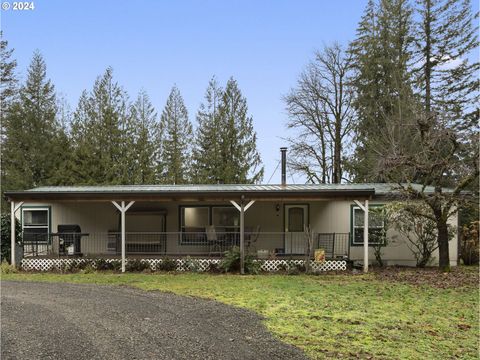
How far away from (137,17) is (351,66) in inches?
666

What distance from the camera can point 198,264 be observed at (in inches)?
546

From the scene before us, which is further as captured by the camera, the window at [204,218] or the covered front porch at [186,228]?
the window at [204,218]

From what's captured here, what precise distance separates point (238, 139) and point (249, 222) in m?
12.5

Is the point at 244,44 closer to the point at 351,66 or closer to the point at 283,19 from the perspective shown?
the point at 283,19

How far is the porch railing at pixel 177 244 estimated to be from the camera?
592 inches

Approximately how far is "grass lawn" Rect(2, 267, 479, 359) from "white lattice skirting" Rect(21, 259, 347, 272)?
0.81 metres

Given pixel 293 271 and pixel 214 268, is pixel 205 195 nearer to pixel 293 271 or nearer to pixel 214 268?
pixel 214 268

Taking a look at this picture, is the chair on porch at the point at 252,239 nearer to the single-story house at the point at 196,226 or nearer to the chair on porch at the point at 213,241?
the single-story house at the point at 196,226

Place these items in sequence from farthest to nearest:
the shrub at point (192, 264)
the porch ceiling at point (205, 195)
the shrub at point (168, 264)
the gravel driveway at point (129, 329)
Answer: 1. the shrub at point (168, 264)
2. the shrub at point (192, 264)
3. the porch ceiling at point (205, 195)
4. the gravel driveway at point (129, 329)

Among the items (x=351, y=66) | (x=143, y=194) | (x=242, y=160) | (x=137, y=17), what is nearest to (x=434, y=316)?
(x=143, y=194)

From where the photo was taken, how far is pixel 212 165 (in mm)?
27875

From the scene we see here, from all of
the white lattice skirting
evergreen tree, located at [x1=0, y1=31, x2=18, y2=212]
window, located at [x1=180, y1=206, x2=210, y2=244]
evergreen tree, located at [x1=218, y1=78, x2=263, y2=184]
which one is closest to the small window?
the white lattice skirting

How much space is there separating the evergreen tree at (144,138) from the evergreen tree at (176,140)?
66 cm

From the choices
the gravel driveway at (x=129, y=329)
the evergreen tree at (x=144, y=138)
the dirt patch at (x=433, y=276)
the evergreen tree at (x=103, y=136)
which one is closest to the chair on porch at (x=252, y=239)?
the dirt patch at (x=433, y=276)
